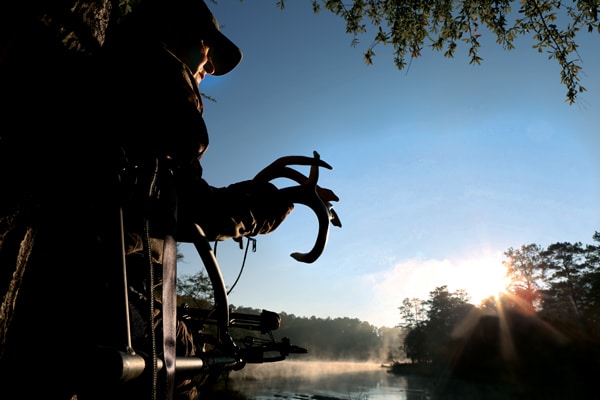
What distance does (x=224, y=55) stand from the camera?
3234mm

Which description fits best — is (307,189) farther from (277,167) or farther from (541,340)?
(541,340)

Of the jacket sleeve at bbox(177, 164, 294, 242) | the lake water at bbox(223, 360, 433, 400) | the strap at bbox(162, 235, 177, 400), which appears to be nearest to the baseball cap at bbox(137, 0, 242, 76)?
the jacket sleeve at bbox(177, 164, 294, 242)

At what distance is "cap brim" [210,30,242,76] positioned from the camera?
9.53 ft

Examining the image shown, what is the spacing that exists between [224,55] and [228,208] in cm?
192

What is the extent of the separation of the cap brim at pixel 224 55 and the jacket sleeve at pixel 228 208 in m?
1.42

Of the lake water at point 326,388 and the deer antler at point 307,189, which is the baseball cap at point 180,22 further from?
the lake water at point 326,388

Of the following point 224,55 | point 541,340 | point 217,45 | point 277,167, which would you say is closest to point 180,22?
point 217,45

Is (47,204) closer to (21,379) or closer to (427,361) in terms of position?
(21,379)

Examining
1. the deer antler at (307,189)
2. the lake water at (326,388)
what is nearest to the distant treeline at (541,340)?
the lake water at (326,388)

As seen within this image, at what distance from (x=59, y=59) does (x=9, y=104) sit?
0.35 meters

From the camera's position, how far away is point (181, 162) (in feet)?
5.65

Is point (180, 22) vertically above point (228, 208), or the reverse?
point (180, 22)

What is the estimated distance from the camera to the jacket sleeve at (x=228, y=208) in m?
1.96

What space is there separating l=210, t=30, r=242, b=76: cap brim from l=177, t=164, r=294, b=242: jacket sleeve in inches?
55.8
